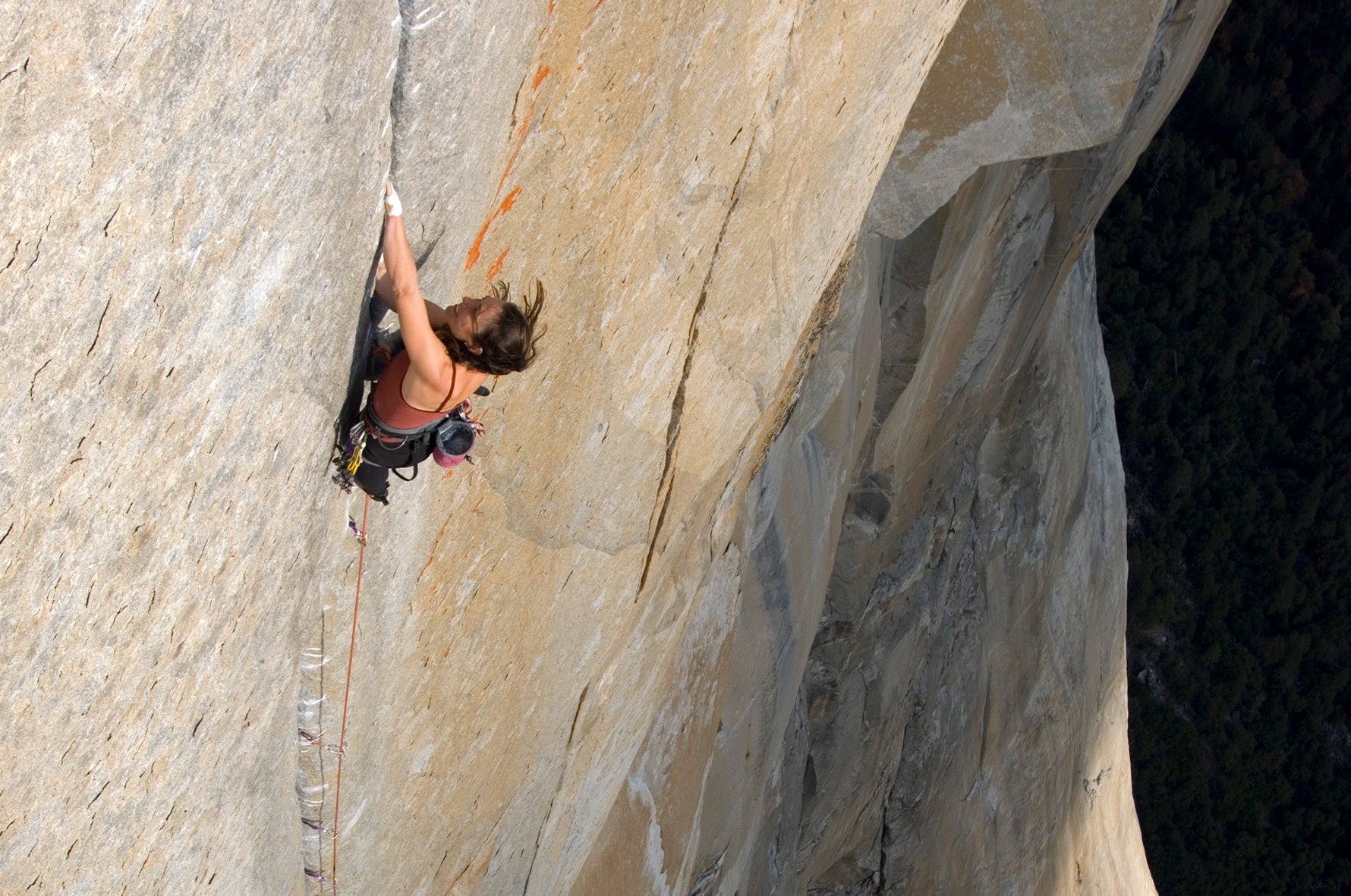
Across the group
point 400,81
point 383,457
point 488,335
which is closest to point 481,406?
point 383,457

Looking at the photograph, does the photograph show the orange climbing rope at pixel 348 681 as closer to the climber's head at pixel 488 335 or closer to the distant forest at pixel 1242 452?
the climber's head at pixel 488 335

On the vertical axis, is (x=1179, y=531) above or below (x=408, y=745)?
above

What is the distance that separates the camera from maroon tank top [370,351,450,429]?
7.25 ft

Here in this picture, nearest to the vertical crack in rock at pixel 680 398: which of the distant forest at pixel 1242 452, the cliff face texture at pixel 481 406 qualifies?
the cliff face texture at pixel 481 406

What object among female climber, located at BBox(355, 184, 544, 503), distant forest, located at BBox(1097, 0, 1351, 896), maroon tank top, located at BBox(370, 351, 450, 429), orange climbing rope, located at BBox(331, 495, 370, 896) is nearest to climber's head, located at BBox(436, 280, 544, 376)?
female climber, located at BBox(355, 184, 544, 503)

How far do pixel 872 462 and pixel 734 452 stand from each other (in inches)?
141

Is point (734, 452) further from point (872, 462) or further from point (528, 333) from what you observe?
point (872, 462)

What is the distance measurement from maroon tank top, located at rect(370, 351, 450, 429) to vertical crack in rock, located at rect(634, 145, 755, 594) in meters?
1.20

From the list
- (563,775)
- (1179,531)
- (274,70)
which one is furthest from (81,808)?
(1179,531)

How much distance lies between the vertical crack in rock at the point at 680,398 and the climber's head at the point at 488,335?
1144mm

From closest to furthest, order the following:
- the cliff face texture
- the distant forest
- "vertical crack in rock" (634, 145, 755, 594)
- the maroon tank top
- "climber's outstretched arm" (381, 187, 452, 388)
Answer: the cliff face texture
"climber's outstretched arm" (381, 187, 452, 388)
the maroon tank top
"vertical crack in rock" (634, 145, 755, 594)
the distant forest

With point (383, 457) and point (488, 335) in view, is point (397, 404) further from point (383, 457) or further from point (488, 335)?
point (488, 335)

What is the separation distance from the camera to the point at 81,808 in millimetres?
1939

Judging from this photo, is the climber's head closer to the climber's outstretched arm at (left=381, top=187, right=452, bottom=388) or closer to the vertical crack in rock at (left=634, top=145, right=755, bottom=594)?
the climber's outstretched arm at (left=381, top=187, right=452, bottom=388)
